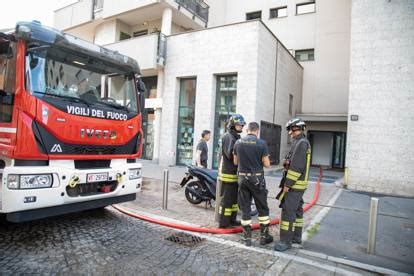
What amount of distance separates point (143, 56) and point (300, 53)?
10980 millimetres

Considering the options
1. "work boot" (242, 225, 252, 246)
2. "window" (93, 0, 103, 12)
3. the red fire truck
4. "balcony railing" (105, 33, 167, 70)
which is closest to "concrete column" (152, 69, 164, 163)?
"balcony railing" (105, 33, 167, 70)

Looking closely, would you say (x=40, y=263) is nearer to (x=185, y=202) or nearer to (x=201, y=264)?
(x=201, y=264)

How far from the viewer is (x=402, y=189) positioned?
9.59m

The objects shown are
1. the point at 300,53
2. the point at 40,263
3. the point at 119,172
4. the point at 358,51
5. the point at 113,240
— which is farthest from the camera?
the point at 300,53

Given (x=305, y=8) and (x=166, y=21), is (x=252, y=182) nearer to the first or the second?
(x=166, y=21)

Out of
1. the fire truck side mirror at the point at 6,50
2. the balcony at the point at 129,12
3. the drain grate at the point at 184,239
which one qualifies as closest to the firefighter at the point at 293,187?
the drain grate at the point at 184,239

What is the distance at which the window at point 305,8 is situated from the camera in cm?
1905

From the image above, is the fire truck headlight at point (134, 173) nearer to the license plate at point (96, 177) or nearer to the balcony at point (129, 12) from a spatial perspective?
the license plate at point (96, 177)

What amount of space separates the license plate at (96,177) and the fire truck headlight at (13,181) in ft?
2.98

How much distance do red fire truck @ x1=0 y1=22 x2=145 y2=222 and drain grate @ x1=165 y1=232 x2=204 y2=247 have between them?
110 centimetres

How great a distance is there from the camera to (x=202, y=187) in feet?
21.2

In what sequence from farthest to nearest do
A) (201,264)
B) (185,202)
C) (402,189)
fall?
(402,189) → (185,202) → (201,264)

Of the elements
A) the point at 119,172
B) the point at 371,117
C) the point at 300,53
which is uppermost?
the point at 300,53

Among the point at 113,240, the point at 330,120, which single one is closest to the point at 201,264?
the point at 113,240
